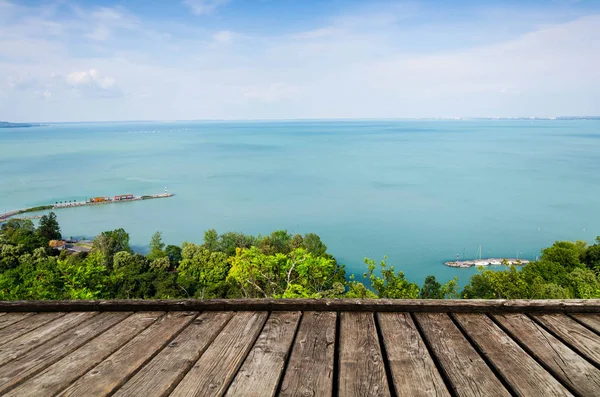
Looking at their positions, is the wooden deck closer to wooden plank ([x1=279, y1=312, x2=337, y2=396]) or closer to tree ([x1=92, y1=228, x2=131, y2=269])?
wooden plank ([x1=279, y1=312, x2=337, y2=396])

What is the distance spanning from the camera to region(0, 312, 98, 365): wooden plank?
2191 mm

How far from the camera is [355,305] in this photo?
101 inches

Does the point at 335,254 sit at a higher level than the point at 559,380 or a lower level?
lower

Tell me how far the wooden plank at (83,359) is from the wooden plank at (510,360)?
189 centimetres

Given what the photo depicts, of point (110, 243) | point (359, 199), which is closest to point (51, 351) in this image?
point (110, 243)

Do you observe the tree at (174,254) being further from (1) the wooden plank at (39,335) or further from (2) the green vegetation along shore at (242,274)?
(1) the wooden plank at (39,335)

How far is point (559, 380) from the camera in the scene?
181 cm

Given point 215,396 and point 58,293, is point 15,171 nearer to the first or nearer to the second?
point 58,293

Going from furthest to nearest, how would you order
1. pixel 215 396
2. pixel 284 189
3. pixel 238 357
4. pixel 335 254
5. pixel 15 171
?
pixel 15 171
pixel 284 189
pixel 335 254
pixel 238 357
pixel 215 396

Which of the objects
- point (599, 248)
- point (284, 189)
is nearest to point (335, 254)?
point (599, 248)

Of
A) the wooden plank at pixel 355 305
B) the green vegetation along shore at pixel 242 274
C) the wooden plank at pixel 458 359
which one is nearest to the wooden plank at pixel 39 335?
the wooden plank at pixel 355 305

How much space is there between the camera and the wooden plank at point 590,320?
7.66ft

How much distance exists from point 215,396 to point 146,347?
0.66 metres

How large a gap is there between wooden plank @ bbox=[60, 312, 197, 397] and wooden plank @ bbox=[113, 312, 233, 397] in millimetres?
45
